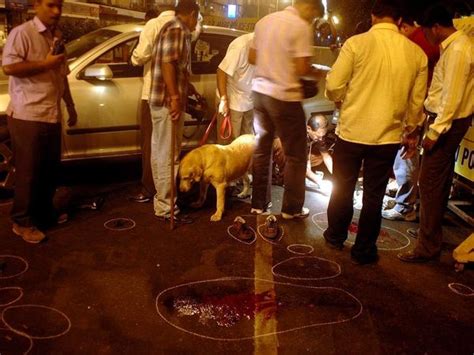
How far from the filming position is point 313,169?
6531 mm

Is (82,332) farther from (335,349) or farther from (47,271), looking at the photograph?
(335,349)

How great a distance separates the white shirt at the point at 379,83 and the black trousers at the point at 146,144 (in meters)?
1.99

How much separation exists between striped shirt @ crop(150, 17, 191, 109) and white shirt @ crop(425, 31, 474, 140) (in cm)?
217

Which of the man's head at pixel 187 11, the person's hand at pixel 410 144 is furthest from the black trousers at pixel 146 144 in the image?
the person's hand at pixel 410 144

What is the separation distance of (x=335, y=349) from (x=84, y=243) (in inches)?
92.9

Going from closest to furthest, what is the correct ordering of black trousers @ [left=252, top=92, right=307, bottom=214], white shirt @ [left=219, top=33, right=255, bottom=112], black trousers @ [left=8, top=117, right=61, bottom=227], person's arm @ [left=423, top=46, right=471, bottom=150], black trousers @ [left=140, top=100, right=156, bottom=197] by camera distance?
person's arm @ [left=423, top=46, right=471, bottom=150] → black trousers @ [left=8, top=117, right=61, bottom=227] → black trousers @ [left=252, top=92, right=307, bottom=214] → black trousers @ [left=140, top=100, right=156, bottom=197] → white shirt @ [left=219, top=33, right=255, bottom=112]

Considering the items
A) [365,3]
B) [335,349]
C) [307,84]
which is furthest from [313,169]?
[365,3]

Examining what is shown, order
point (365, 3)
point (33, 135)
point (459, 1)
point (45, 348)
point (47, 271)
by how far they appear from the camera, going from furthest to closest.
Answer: point (365, 3)
point (459, 1)
point (33, 135)
point (47, 271)
point (45, 348)

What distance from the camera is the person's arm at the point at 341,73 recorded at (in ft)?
11.6

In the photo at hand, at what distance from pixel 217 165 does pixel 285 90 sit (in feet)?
3.23

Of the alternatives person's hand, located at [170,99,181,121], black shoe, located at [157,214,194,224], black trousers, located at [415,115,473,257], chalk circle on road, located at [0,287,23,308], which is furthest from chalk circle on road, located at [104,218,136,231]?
black trousers, located at [415,115,473,257]

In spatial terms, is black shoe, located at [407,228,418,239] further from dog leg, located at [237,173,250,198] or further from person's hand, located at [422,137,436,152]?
dog leg, located at [237,173,250,198]

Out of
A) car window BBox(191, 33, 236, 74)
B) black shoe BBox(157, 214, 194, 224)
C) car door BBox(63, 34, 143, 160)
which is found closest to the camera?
black shoe BBox(157, 214, 194, 224)

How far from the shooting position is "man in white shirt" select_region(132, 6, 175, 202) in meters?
4.43
